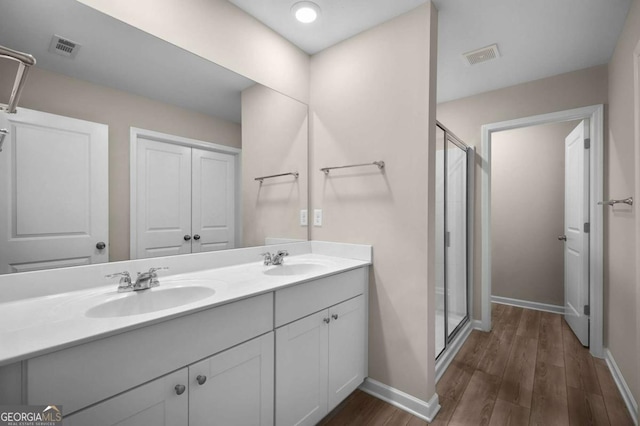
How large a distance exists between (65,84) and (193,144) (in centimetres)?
55

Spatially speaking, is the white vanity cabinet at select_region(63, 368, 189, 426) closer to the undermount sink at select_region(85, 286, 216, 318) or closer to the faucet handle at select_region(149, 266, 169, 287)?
the undermount sink at select_region(85, 286, 216, 318)

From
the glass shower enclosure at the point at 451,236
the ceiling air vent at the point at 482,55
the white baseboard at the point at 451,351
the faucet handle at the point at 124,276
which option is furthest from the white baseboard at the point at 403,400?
the ceiling air vent at the point at 482,55

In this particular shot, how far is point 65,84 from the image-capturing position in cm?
117

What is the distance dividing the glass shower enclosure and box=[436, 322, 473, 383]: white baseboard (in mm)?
38

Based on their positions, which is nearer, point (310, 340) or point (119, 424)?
point (119, 424)

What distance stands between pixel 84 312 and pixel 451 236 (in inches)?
98.1

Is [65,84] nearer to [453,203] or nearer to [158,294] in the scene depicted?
[158,294]

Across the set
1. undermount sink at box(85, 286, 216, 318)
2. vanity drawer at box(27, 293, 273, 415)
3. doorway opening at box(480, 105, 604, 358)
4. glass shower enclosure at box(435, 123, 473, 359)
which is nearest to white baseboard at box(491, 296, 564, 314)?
doorway opening at box(480, 105, 604, 358)

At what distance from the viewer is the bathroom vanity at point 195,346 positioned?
2.47 ft

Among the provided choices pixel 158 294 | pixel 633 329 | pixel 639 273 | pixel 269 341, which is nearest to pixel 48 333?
pixel 158 294

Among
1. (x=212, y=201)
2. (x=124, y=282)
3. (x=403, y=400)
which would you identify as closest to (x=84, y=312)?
(x=124, y=282)

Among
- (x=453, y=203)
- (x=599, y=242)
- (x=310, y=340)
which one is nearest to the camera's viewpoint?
(x=310, y=340)

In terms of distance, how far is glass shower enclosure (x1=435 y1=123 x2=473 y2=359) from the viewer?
221 cm

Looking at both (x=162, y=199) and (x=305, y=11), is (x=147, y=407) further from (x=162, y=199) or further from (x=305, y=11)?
(x=305, y=11)
